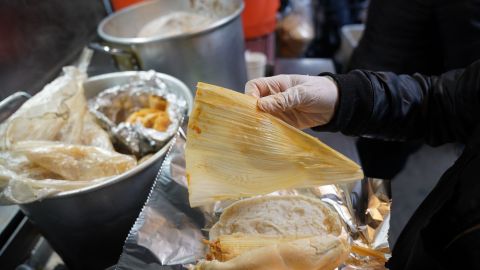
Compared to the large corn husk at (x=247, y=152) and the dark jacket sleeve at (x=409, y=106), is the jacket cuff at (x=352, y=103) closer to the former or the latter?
the dark jacket sleeve at (x=409, y=106)

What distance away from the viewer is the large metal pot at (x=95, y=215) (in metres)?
0.60

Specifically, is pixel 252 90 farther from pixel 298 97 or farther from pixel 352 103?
pixel 352 103

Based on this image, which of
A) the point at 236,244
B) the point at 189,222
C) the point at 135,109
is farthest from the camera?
the point at 135,109

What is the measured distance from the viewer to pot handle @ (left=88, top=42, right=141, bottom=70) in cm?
98

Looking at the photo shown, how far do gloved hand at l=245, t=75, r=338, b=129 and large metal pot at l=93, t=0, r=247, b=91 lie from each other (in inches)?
16.1

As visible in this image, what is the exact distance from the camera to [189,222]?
65 cm

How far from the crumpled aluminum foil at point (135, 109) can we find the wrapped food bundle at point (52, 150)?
3cm

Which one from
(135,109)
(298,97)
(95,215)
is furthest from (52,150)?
(298,97)

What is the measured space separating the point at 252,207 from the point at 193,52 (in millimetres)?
548

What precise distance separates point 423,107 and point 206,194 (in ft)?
1.88

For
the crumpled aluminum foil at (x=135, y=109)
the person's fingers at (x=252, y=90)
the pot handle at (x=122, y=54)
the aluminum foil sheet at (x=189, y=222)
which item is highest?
the person's fingers at (x=252, y=90)

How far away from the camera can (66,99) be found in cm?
84

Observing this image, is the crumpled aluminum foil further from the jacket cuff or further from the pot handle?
the jacket cuff

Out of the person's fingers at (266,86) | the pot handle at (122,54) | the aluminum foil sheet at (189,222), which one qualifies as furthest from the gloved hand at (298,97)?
the pot handle at (122,54)
